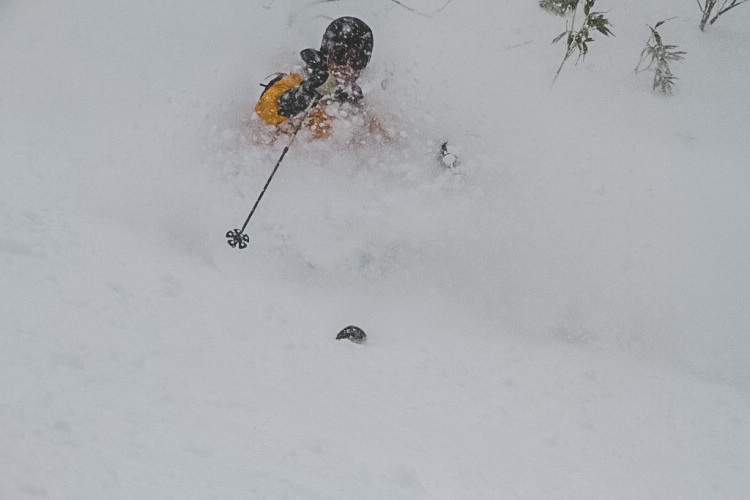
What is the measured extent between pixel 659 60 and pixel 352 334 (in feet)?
8.92

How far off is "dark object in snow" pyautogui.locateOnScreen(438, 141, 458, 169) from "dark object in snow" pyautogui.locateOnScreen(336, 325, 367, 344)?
1260 millimetres

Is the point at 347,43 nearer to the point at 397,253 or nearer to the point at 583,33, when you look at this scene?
the point at 397,253

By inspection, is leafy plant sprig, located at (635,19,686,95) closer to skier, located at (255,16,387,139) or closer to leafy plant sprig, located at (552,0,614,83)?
leafy plant sprig, located at (552,0,614,83)

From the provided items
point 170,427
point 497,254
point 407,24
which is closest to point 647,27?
point 407,24

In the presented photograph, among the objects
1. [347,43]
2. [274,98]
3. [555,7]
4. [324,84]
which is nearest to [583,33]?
[555,7]

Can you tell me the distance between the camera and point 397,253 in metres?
3.60

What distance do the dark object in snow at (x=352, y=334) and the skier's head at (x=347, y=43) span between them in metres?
1.56

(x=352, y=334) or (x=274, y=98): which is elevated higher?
(x=274, y=98)

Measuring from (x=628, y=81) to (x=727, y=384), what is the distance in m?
2.01

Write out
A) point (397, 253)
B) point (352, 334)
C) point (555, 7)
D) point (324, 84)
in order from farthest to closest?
point (555, 7) → point (397, 253) → point (324, 84) → point (352, 334)

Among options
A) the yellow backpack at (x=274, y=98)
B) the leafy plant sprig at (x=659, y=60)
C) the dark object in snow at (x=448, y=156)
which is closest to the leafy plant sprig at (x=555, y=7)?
the leafy plant sprig at (x=659, y=60)

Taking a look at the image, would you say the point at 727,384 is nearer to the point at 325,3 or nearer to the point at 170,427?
the point at 170,427

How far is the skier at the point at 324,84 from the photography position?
11.5ft

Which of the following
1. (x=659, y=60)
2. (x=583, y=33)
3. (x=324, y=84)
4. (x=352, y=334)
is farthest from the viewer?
(x=659, y=60)
